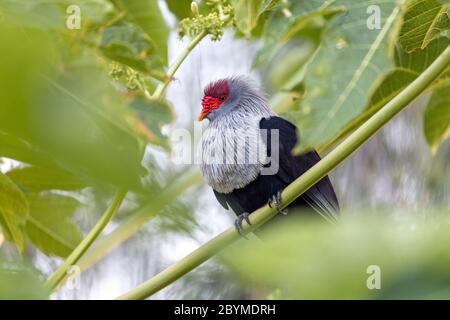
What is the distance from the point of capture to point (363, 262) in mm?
561

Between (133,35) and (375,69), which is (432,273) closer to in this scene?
(375,69)

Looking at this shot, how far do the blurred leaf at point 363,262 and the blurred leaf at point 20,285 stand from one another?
9.2 inches

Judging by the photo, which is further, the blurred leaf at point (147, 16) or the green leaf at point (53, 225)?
the green leaf at point (53, 225)

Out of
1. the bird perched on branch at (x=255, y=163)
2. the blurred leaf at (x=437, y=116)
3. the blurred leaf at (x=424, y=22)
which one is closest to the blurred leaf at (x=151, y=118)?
the blurred leaf at (x=424, y=22)

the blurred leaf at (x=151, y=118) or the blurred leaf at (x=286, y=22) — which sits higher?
the blurred leaf at (x=286, y=22)

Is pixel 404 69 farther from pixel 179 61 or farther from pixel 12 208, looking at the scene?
pixel 12 208

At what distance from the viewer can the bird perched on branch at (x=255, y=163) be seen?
2.07 meters

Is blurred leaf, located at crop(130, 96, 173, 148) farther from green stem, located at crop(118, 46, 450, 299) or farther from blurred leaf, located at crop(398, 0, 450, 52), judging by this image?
blurred leaf, located at crop(398, 0, 450, 52)

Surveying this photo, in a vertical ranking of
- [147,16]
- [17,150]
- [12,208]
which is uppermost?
[147,16]

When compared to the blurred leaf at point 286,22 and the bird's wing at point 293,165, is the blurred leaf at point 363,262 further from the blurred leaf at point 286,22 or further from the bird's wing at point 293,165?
the bird's wing at point 293,165

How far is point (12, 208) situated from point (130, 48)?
18.2 inches

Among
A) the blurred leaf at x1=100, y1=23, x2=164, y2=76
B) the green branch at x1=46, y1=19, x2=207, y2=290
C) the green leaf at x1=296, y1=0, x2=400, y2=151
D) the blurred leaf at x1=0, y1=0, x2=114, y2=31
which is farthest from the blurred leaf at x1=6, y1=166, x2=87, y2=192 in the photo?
the green leaf at x1=296, y1=0, x2=400, y2=151

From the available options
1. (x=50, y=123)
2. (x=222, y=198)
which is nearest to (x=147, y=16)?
(x=50, y=123)
